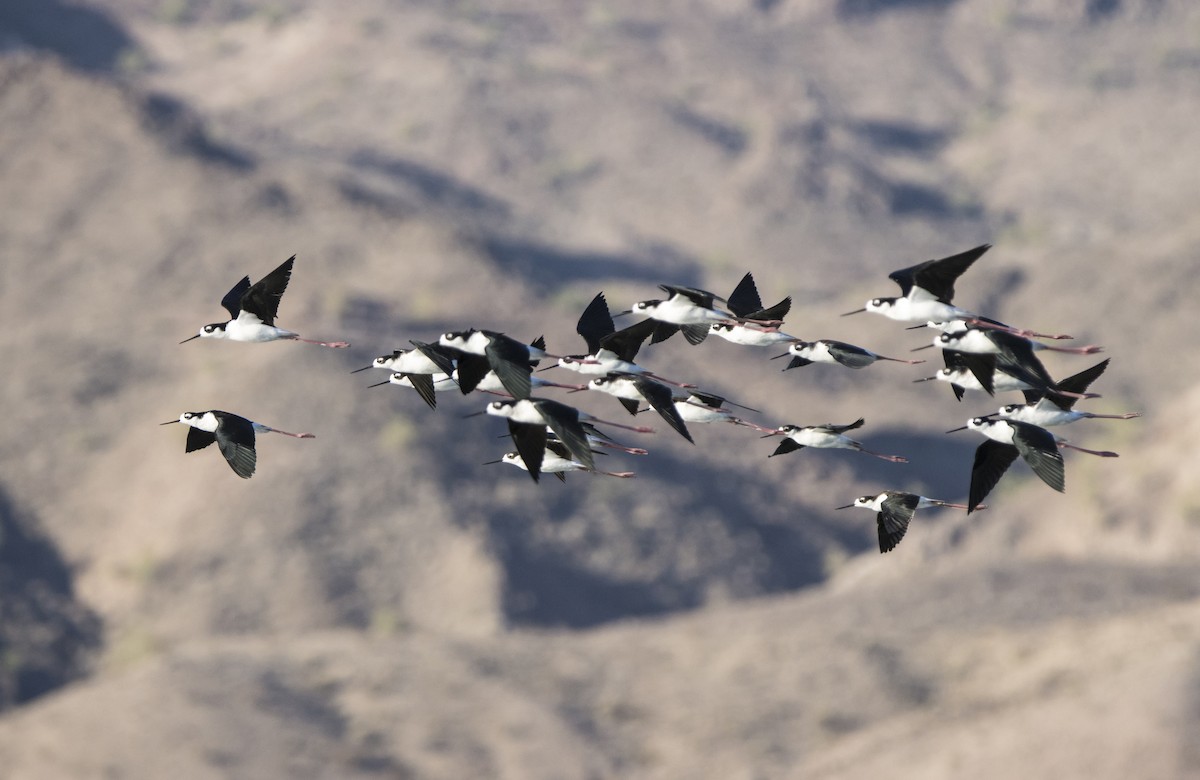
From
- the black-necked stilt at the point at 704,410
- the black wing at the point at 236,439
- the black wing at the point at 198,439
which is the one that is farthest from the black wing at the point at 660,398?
the black wing at the point at 198,439

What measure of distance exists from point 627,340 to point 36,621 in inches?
1959

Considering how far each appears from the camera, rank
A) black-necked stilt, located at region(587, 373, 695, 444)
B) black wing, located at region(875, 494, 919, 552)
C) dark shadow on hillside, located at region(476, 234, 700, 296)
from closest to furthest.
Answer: black-necked stilt, located at region(587, 373, 695, 444) → black wing, located at region(875, 494, 919, 552) → dark shadow on hillside, located at region(476, 234, 700, 296)

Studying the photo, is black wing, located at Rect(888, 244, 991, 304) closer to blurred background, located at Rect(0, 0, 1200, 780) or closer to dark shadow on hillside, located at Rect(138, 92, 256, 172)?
blurred background, located at Rect(0, 0, 1200, 780)

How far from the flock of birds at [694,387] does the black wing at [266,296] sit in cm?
2

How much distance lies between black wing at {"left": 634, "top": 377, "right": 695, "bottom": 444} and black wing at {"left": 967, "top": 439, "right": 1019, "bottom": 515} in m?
2.64

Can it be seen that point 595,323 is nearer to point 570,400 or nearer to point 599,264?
point 570,400

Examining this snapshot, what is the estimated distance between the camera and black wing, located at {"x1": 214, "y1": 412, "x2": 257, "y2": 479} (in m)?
15.0

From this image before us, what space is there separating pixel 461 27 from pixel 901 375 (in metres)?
66.0

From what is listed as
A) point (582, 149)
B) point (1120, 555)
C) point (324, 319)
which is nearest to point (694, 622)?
point (1120, 555)

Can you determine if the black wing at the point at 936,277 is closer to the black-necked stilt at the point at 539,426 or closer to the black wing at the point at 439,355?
the black-necked stilt at the point at 539,426

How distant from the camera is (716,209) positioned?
107 m

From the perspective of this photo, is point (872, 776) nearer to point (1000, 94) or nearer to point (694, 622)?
point (694, 622)

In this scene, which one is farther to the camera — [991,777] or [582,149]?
[582,149]

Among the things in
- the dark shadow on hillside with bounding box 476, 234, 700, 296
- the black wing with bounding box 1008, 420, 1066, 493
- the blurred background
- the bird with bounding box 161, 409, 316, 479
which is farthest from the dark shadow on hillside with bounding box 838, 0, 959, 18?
the black wing with bounding box 1008, 420, 1066, 493
